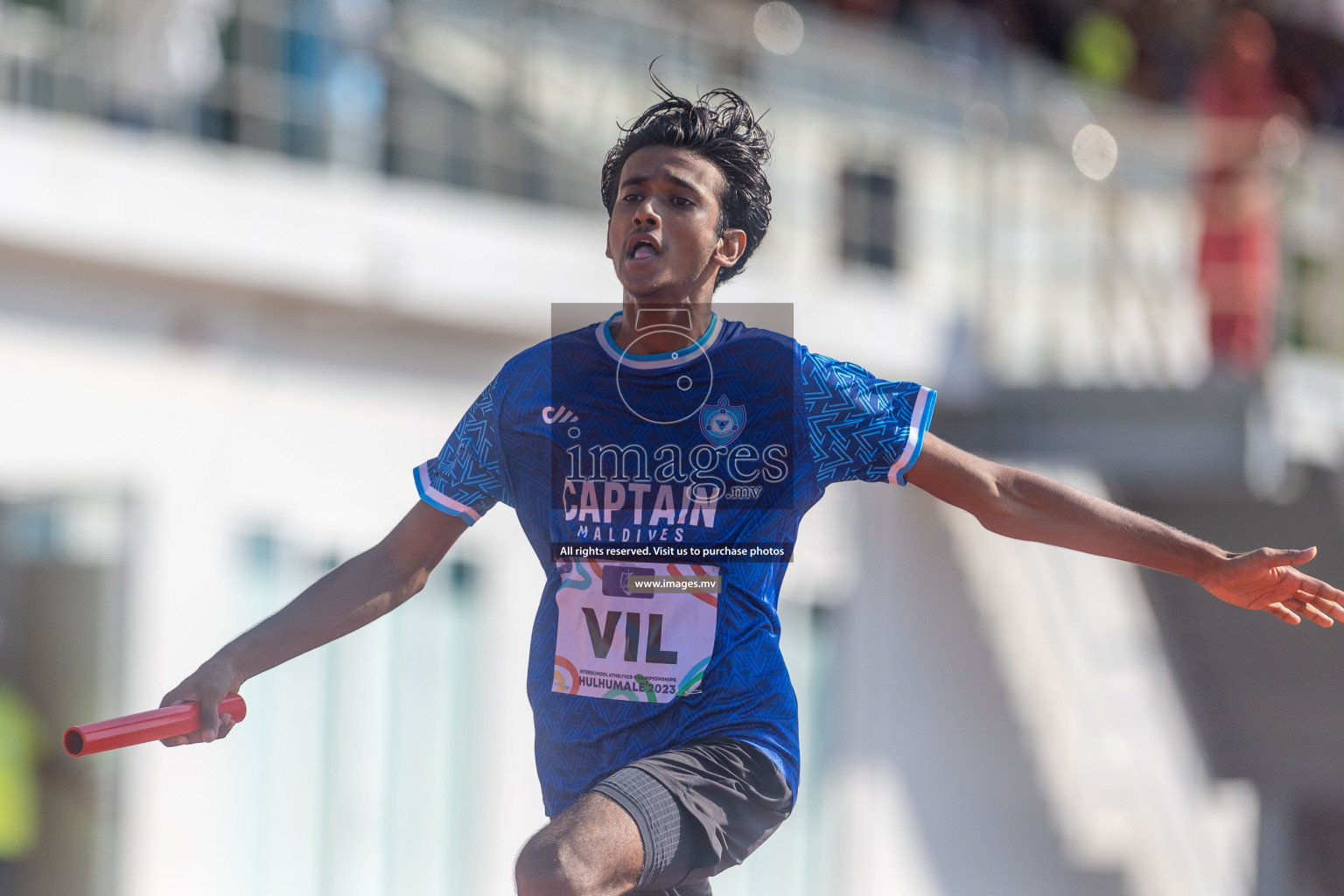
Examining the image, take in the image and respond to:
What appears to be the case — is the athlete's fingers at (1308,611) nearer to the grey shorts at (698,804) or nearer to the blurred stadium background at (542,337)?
the grey shorts at (698,804)

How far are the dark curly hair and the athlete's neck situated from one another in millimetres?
94

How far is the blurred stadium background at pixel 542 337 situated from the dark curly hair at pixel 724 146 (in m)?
4.21

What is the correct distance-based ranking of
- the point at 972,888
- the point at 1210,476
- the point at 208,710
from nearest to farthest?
the point at 208,710
the point at 1210,476
the point at 972,888

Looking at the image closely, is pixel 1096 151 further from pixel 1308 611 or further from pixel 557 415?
pixel 557 415

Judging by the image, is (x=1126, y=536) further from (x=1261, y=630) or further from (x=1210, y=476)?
(x=1261, y=630)

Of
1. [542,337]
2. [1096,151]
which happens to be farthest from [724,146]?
[1096,151]

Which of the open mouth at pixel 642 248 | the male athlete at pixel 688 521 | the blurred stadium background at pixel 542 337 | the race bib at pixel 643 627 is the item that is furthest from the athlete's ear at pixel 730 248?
the blurred stadium background at pixel 542 337

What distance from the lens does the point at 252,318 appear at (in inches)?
273

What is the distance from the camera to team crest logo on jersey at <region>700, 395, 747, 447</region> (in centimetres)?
254

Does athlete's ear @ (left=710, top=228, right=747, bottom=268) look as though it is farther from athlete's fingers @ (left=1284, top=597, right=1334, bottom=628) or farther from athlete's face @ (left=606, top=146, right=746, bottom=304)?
athlete's fingers @ (left=1284, top=597, right=1334, bottom=628)

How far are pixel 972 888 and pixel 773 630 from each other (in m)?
6.70

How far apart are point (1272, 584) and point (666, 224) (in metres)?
1.03

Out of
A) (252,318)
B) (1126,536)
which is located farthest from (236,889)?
(1126,536)

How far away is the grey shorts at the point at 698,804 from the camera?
248 centimetres
